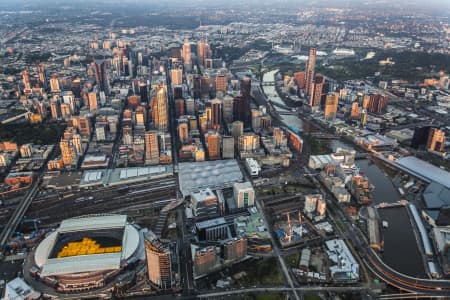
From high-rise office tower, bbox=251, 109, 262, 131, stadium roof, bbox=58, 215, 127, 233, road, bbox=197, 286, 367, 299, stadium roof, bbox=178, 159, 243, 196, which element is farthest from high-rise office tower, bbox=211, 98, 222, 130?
road, bbox=197, 286, 367, 299

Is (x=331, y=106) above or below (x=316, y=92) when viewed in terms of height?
below

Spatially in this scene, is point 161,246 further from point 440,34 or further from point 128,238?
point 440,34

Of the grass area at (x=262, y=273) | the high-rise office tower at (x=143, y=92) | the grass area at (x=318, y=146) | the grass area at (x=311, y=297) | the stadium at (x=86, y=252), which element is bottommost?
the grass area at (x=311, y=297)

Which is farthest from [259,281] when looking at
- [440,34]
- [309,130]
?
[440,34]

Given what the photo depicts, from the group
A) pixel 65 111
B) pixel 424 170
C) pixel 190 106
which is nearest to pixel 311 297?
pixel 424 170

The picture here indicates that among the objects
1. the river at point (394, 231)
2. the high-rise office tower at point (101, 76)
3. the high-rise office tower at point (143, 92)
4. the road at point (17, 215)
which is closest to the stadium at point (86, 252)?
the road at point (17, 215)

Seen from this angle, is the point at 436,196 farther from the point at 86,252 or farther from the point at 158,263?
the point at 86,252

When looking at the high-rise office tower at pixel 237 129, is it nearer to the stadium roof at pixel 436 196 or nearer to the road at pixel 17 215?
the stadium roof at pixel 436 196

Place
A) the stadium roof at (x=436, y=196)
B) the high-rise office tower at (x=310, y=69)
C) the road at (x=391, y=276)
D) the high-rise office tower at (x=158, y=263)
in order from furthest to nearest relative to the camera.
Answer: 1. the high-rise office tower at (x=310, y=69)
2. the stadium roof at (x=436, y=196)
3. the road at (x=391, y=276)
4. the high-rise office tower at (x=158, y=263)
